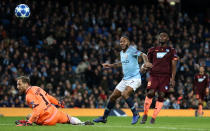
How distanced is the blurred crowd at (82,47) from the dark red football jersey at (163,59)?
315 inches

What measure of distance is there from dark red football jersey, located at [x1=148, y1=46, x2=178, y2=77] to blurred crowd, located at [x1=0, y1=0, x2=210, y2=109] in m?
8.01

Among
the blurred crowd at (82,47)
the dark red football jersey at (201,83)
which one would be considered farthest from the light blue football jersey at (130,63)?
the dark red football jersey at (201,83)

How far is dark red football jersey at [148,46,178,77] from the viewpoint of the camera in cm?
1274

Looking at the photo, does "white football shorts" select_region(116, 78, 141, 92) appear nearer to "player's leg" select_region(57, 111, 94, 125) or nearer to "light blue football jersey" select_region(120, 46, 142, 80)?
"light blue football jersey" select_region(120, 46, 142, 80)

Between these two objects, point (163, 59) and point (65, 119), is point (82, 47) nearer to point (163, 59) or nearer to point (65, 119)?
point (163, 59)

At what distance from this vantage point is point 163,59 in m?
12.8

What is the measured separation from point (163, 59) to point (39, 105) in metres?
3.93

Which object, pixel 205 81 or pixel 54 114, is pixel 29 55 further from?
pixel 54 114

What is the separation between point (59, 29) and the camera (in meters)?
25.1

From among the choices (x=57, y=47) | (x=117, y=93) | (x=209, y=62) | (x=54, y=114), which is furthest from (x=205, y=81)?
(x=54, y=114)

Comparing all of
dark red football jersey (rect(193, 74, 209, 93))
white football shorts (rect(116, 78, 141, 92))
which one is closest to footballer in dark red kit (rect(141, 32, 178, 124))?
white football shorts (rect(116, 78, 141, 92))

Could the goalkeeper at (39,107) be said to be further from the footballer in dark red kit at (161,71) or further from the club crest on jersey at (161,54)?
the club crest on jersey at (161,54)

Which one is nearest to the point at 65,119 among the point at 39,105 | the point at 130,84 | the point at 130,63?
the point at 39,105

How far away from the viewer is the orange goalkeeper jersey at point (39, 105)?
1023 centimetres
